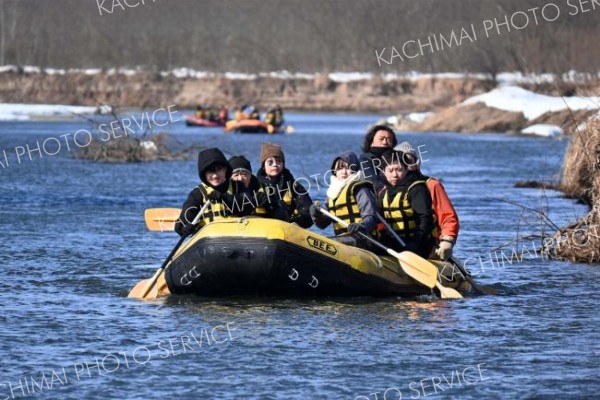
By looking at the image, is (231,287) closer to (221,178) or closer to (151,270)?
(221,178)

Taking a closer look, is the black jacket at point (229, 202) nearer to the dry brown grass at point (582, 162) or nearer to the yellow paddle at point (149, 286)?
the yellow paddle at point (149, 286)

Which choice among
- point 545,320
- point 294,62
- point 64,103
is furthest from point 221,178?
point 294,62

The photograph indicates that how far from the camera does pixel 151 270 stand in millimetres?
15609

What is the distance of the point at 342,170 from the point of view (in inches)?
508

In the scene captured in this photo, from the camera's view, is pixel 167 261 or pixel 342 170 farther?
pixel 167 261

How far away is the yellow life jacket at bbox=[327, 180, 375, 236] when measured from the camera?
42.7 feet

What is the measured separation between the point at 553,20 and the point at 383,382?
289 ft

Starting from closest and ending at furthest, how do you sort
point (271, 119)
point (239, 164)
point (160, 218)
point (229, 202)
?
point (229, 202) < point (239, 164) < point (160, 218) < point (271, 119)

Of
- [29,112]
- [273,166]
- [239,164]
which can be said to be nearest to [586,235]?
[273,166]

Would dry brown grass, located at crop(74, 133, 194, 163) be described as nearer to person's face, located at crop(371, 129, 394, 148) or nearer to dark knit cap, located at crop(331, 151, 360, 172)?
person's face, located at crop(371, 129, 394, 148)

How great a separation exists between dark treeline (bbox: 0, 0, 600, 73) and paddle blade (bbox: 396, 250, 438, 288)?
250 feet

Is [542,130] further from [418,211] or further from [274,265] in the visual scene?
[274,265]

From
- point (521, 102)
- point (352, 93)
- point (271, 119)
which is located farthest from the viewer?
point (352, 93)

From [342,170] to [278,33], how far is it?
12230cm
